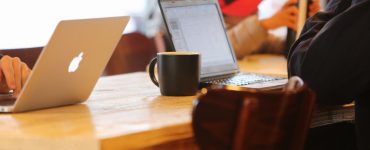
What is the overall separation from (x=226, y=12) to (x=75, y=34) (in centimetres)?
152

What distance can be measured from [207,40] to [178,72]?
1.15 feet

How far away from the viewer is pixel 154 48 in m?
3.97

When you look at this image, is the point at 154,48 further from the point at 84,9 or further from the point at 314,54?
the point at 314,54

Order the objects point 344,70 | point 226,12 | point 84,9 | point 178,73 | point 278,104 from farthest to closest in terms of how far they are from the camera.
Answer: point 84,9 → point 226,12 → point 178,73 → point 344,70 → point 278,104

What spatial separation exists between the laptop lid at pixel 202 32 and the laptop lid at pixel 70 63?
1.09 feet

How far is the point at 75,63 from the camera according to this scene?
1330 mm

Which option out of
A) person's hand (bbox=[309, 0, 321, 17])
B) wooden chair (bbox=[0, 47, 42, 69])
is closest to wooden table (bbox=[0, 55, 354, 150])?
wooden chair (bbox=[0, 47, 42, 69])

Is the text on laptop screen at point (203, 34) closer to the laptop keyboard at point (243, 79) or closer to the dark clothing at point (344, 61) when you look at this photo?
the laptop keyboard at point (243, 79)

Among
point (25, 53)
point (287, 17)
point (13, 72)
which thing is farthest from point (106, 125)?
point (287, 17)

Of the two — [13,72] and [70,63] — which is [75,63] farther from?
[13,72]

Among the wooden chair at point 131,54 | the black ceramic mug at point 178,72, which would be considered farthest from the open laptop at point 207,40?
the wooden chair at point 131,54

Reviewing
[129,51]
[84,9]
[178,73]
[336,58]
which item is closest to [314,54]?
[336,58]

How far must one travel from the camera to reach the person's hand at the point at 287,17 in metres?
2.71

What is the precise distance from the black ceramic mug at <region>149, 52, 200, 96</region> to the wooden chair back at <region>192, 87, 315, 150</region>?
497 millimetres
